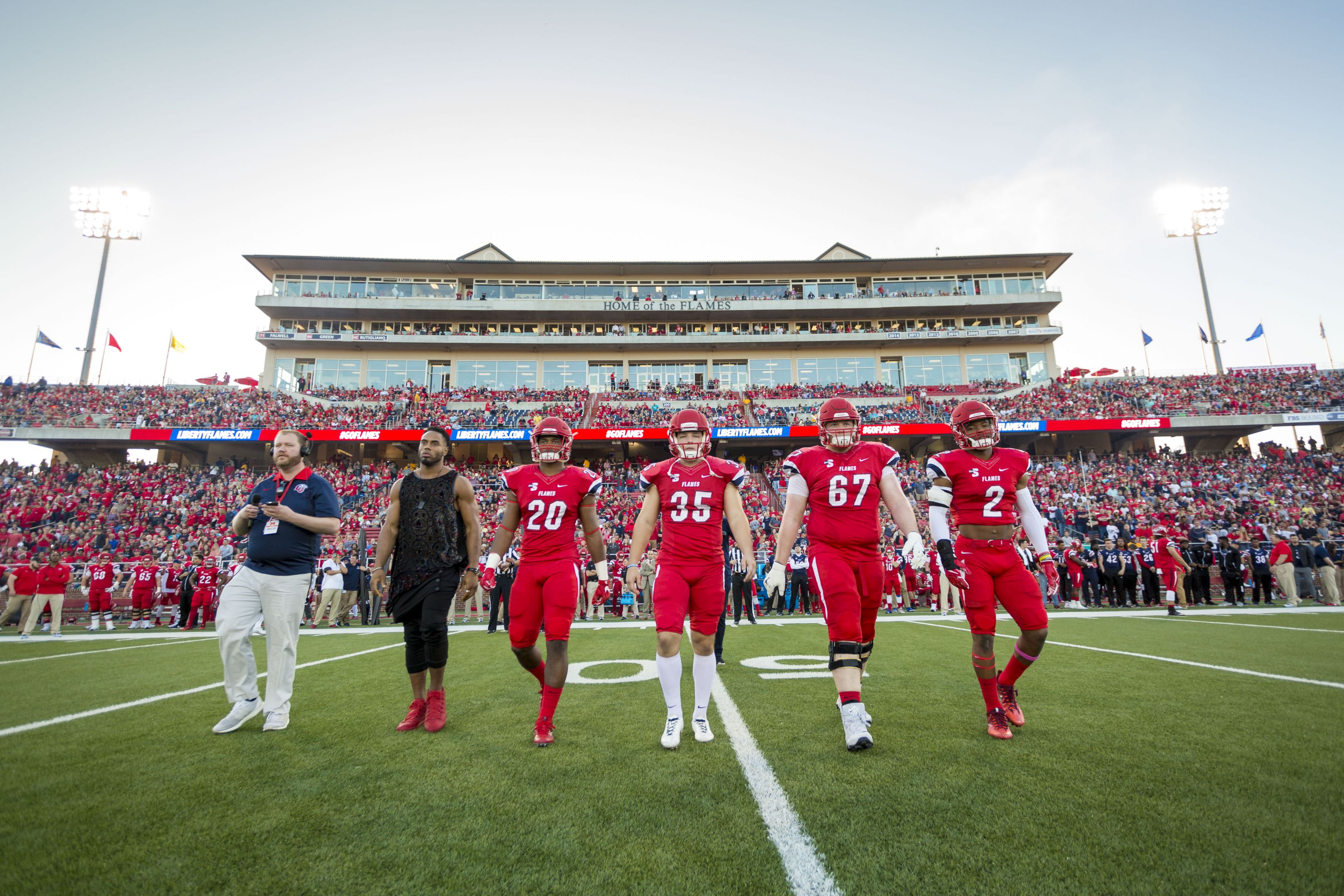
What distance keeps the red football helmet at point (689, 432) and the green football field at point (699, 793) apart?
80.0 inches

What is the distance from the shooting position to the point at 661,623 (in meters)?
4.29

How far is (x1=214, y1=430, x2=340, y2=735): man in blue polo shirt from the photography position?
4.58 metres

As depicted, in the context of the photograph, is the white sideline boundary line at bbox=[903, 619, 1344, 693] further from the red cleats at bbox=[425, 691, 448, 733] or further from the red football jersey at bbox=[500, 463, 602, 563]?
the red football jersey at bbox=[500, 463, 602, 563]

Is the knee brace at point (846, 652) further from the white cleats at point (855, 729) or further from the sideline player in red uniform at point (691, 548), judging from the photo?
the sideline player in red uniform at point (691, 548)

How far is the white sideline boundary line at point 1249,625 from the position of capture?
9227 mm

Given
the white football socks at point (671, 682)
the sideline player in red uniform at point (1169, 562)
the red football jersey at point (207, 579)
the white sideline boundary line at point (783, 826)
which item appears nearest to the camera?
the white sideline boundary line at point (783, 826)

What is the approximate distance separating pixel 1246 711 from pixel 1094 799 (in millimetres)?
2572

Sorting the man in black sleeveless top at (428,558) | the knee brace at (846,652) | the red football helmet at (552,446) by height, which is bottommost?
the knee brace at (846,652)

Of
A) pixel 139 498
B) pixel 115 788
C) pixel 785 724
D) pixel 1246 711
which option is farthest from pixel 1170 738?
pixel 139 498

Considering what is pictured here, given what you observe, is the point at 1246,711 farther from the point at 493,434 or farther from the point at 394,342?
the point at 394,342

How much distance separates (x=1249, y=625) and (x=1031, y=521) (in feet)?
31.1

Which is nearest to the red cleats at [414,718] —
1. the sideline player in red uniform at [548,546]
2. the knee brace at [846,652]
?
the sideline player in red uniform at [548,546]

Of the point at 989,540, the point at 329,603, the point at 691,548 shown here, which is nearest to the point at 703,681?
the point at 691,548

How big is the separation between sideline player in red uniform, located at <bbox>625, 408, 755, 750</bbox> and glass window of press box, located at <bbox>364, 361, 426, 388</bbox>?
144 feet
